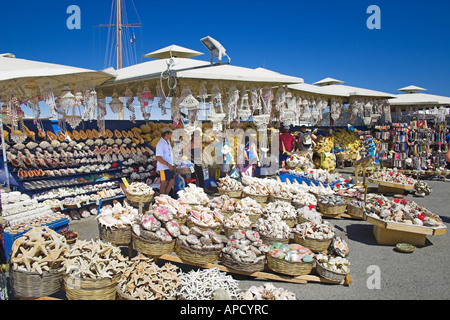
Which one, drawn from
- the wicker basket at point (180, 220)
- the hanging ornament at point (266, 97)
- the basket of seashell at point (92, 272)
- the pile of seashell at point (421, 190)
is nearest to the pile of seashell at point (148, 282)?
the basket of seashell at point (92, 272)

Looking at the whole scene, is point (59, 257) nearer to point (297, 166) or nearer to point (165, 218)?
point (165, 218)

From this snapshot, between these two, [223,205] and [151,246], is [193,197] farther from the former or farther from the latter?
[151,246]

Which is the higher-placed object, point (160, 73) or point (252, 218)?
point (160, 73)

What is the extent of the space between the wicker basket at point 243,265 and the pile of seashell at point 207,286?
201mm

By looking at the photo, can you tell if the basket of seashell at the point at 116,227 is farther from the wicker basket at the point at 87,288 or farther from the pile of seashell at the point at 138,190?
the pile of seashell at the point at 138,190

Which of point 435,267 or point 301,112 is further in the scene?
point 301,112

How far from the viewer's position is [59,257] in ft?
8.80

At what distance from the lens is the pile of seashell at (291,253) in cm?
313

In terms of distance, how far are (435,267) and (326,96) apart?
6.31 metres

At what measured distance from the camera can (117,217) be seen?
3.49 metres

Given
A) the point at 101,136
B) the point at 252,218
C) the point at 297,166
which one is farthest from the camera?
the point at 297,166
